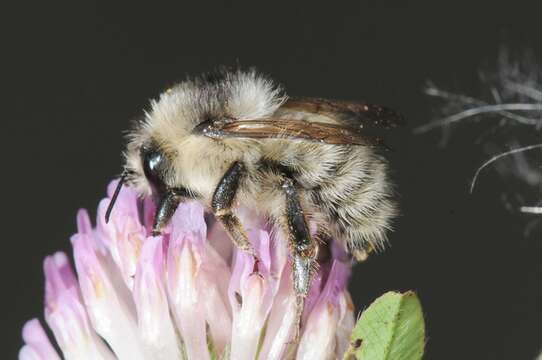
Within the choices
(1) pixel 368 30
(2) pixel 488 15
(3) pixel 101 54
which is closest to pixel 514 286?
(2) pixel 488 15

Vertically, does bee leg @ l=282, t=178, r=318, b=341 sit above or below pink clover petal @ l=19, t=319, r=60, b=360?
above

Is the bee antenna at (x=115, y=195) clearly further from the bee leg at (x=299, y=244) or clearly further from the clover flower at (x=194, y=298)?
the bee leg at (x=299, y=244)

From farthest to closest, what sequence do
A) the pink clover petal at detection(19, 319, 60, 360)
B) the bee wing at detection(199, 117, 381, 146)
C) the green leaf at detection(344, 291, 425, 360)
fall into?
1. the pink clover petal at detection(19, 319, 60, 360)
2. the bee wing at detection(199, 117, 381, 146)
3. the green leaf at detection(344, 291, 425, 360)

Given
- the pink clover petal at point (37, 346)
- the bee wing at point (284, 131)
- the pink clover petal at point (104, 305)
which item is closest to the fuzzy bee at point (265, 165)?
the bee wing at point (284, 131)

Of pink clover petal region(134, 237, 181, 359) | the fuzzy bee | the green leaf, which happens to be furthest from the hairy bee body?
the green leaf

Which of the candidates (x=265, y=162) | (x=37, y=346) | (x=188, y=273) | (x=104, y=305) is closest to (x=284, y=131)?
(x=265, y=162)

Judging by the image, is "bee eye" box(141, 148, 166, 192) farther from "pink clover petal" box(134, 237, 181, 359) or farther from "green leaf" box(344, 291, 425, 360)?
"green leaf" box(344, 291, 425, 360)

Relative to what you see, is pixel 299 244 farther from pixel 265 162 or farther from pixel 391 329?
pixel 391 329
